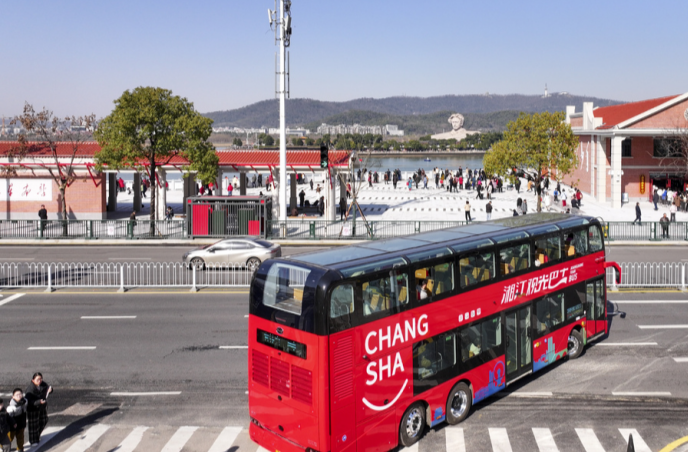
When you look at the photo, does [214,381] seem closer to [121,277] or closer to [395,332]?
[395,332]

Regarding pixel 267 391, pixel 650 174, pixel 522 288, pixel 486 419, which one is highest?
pixel 650 174

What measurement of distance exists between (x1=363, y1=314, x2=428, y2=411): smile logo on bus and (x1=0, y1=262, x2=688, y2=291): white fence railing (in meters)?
12.1

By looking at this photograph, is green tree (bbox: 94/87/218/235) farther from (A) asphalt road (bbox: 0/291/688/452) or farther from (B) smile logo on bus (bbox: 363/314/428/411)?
(B) smile logo on bus (bbox: 363/314/428/411)

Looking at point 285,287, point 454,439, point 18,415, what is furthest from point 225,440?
point 454,439

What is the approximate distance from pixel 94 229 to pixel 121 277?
537 inches

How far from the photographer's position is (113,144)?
34750 millimetres

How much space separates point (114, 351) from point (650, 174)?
147 ft

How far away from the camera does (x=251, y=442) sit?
10.8 m

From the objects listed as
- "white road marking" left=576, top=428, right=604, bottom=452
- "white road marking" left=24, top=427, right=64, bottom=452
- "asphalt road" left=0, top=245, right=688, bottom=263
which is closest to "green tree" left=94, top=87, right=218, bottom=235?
"asphalt road" left=0, top=245, right=688, bottom=263

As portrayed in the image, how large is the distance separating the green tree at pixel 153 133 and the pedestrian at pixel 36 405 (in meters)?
23.5

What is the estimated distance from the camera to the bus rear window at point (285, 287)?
372 inches

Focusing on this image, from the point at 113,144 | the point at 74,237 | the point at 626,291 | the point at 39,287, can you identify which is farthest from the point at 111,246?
the point at 626,291

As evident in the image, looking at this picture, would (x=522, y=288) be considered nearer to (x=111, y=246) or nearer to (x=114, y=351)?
(x=114, y=351)

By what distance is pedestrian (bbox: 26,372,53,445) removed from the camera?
10.5 meters
